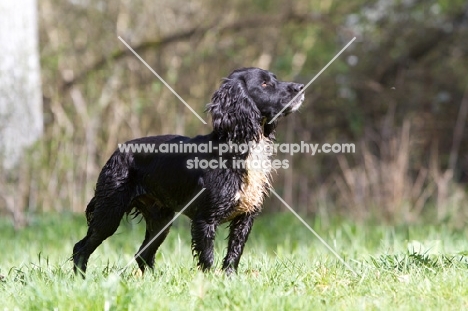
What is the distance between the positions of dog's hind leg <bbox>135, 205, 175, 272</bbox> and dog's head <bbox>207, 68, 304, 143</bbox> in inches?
37.2

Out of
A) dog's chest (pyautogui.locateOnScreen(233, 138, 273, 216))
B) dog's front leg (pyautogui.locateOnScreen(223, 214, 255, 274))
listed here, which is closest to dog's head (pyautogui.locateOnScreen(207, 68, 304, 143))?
dog's chest (pyautogui.locateOnScreen(233, 138, 273, 216))

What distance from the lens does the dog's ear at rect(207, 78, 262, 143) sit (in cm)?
496

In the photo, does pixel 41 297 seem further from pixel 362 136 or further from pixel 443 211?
pixel 362 136

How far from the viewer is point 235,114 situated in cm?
497

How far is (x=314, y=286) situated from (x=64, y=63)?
836cm

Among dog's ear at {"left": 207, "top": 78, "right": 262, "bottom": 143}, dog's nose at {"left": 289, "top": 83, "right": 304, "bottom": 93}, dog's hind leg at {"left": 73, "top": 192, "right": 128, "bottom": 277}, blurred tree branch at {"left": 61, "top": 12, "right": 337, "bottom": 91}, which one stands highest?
blurred tree branch at {"left": 61, "top": 12, "right": 337, "bottom": 91}

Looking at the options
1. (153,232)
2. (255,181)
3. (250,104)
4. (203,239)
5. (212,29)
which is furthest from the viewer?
(212,29)

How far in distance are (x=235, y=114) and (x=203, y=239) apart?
0.91 m

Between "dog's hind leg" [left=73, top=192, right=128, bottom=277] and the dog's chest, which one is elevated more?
the dog's chest

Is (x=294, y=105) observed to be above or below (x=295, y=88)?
below

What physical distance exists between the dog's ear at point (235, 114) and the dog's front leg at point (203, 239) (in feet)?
2.02

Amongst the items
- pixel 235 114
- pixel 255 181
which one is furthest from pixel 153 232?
pixel 235 114

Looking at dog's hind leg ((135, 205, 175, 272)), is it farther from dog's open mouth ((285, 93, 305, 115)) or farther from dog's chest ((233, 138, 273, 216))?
dog's open mouth ((285, 93, 305, 115))

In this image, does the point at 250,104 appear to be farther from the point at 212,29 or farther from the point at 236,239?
the point at 212,29
